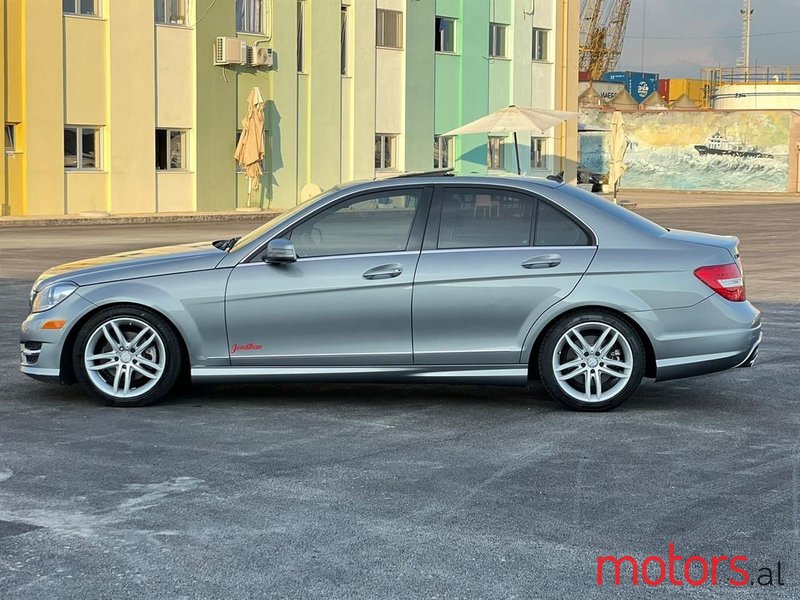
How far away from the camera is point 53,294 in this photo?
27.9 feet

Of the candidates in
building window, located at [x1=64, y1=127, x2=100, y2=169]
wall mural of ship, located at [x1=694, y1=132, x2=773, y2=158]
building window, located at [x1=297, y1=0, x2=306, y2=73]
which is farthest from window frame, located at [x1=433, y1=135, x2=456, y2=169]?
wall mural of ship, located at [x1=694, y1=132, x2=773, y2=158]

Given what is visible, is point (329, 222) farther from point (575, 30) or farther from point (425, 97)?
point (575, 30)

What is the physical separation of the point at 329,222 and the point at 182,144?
1139 inches

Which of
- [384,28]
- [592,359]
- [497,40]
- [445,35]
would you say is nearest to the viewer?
[592,359]

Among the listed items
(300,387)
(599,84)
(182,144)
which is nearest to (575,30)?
(182,144)

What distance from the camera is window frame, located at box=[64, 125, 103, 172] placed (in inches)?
1334

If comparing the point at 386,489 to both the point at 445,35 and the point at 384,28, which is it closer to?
the point at 384,28

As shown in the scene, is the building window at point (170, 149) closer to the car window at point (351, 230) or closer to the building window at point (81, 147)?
the building window at point (81, 147)

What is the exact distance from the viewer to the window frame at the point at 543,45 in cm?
4798

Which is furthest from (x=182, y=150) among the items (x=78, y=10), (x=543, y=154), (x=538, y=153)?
(x=543, y=154)

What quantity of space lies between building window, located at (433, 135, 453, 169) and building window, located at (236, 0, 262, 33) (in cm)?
812

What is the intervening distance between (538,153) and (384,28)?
9049 mm

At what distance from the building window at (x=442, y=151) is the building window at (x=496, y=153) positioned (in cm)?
137

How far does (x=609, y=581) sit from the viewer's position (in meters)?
4.93
